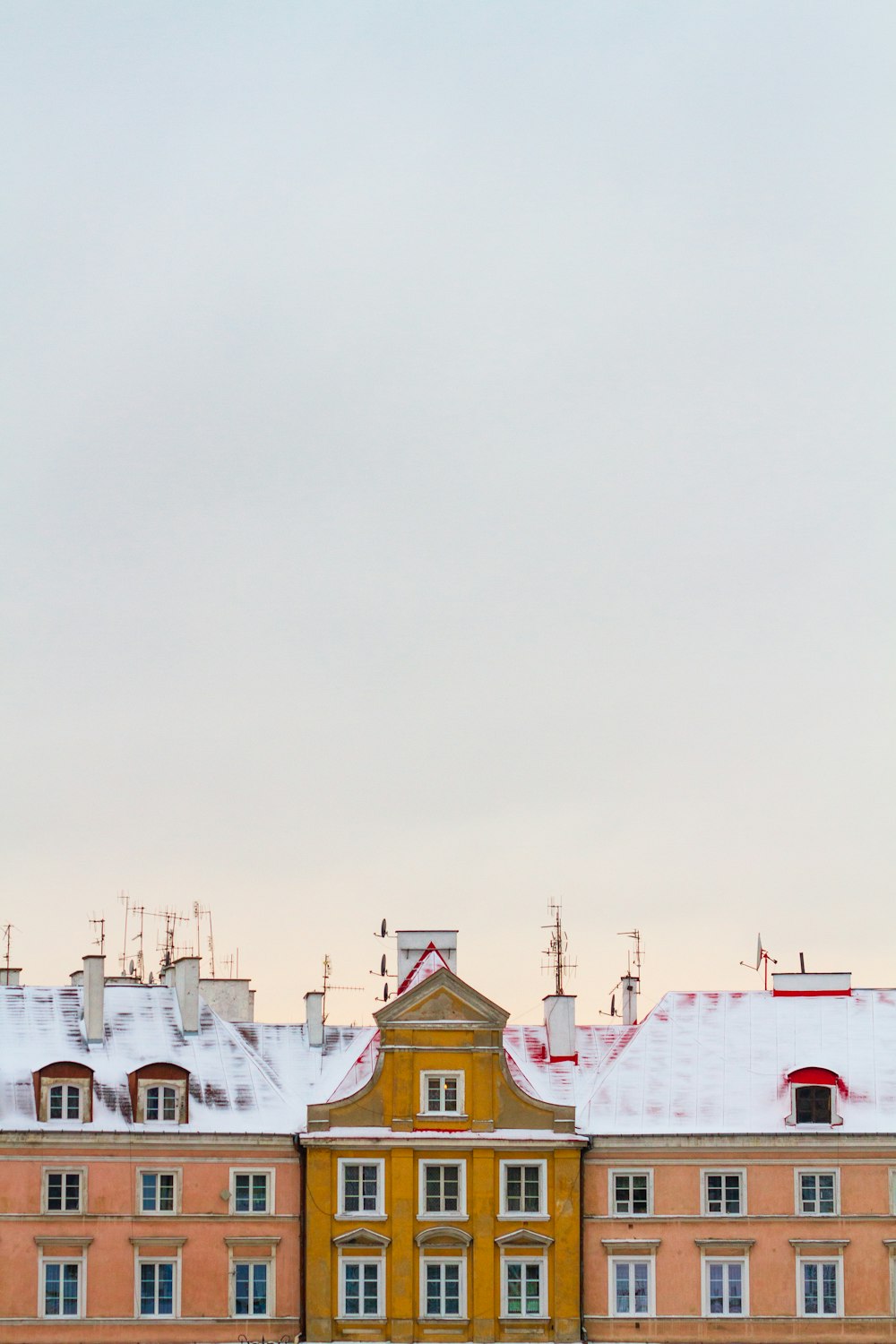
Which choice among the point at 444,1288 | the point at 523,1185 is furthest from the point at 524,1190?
the point at 444,1288

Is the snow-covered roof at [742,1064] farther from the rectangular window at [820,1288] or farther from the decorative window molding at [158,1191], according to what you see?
the decorative window molding at [158,1191]

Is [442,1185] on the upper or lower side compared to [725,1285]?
upper

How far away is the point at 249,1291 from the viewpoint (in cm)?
9812

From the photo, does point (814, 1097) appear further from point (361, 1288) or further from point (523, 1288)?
point (361, 1288)

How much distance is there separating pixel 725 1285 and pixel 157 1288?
66.0 ft

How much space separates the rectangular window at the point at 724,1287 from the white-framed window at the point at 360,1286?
11.6 meters

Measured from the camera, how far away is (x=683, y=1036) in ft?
343

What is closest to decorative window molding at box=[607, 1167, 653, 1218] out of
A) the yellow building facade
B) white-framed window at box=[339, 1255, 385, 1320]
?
the yellow building facade

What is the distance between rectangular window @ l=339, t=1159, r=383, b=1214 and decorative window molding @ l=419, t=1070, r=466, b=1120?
303cm

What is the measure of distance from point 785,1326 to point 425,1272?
12.9 meters

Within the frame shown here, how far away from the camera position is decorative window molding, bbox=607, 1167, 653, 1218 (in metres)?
99.7

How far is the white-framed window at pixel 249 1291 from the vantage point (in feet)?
322

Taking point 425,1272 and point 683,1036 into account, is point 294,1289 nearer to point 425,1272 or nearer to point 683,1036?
point 425,1272

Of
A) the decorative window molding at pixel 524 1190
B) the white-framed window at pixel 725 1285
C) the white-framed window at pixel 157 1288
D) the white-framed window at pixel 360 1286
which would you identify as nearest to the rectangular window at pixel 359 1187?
the white-framed window at pixel 360 1286
